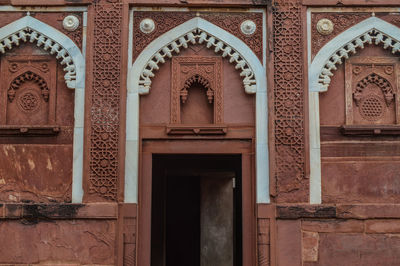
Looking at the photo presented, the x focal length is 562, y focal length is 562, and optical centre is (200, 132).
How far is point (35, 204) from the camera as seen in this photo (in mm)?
6336

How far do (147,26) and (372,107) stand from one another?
111 inches

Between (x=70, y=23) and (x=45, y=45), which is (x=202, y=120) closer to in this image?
(x=70, y=23)

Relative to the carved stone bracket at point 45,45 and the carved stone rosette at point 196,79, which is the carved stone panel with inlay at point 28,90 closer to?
the carved stone bracket at point 45,45

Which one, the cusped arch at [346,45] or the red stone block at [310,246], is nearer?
the red stone block at [310,246]

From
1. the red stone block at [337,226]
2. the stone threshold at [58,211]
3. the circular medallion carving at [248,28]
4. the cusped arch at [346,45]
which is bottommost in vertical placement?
the red stone block at [337,226]

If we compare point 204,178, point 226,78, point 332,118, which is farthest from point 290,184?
point 204,178

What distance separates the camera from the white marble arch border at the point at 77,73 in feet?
21.0

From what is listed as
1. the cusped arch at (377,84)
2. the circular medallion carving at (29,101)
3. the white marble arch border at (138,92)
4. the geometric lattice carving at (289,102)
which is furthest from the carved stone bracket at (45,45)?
the cusped arch at (377,84)

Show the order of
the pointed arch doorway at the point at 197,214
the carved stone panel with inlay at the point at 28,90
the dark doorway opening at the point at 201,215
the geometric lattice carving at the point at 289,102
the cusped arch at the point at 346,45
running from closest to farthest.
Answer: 1. the geometric lattice carving at the point at 289,102
2. the cusped arch at the point at 346,45
3. the carved stone panel with inlay at the point at 28,90
4. the pointed arch doorway at the point at 197,214
5. the dark doorway opening at the point at 201,215

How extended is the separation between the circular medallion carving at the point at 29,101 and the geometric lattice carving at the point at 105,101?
0.74 metres

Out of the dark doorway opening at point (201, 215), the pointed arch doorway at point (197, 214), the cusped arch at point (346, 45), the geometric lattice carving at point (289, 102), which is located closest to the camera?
the geometric lattice carving at point (289, 102)

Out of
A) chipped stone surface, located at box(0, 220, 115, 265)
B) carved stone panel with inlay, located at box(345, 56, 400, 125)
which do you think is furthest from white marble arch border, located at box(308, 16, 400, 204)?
chipped stone surface, located at box(0, 220, 115, 265)

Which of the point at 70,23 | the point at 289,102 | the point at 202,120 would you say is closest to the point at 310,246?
the point at 289,102

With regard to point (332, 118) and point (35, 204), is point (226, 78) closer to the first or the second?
point (332, 118)
